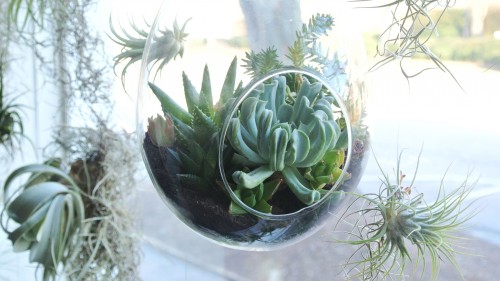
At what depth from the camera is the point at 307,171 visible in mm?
381

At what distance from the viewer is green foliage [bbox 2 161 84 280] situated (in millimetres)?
707

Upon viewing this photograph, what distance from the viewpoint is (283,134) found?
1.15ft

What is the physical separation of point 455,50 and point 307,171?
0.60 feet

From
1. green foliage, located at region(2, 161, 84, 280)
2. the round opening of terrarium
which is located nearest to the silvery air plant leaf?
the round opening of terrarium

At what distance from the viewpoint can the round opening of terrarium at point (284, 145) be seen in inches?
14.1

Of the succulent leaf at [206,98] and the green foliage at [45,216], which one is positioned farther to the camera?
the green foliage at [45,216]

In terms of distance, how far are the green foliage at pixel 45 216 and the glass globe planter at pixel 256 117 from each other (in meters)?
0.36

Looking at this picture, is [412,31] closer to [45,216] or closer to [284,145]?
[284,145]

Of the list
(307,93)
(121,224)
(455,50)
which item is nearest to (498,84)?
(455,50)

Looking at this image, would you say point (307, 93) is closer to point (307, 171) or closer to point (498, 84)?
point (307, 171)

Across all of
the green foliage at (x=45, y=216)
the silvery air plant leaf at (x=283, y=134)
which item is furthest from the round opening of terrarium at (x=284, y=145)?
the green foliage at (x=45, y=216)

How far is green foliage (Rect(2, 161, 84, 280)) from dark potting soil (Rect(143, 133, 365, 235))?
1.12 ft

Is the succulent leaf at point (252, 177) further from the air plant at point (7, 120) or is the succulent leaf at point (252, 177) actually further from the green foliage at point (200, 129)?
the air plant at point (7, 120)

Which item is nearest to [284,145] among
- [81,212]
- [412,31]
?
[412,31]
